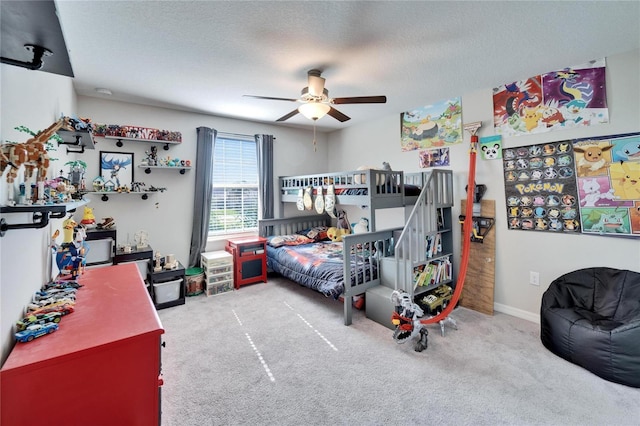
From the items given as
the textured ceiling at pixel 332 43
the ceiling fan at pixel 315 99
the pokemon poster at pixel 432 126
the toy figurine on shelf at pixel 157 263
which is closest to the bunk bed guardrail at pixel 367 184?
the pokemon poster at pixel 432 126

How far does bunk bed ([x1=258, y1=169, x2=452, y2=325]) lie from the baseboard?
1200 millimetres

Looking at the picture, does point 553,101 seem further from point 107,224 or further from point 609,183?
point 107,224

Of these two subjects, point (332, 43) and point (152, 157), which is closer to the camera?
point (332, 43)

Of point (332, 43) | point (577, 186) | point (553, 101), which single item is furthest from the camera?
point (553, 101)

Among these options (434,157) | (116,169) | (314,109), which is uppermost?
(314,109)

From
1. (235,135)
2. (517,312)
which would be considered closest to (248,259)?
(235,135)

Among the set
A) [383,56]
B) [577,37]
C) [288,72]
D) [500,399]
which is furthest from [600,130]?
[288,72]

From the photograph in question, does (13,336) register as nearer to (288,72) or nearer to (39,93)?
(39,93)

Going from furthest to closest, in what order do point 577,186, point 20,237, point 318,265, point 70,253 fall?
point 318,265
point 577,186
point 70,253
point 20,237

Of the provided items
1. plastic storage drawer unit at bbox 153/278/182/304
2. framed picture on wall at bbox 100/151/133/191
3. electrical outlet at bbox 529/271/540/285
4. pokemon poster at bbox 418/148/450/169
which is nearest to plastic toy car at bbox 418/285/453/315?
electrical outlet at bbox 529/271/540/285

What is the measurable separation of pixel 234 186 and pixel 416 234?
2.84 metres

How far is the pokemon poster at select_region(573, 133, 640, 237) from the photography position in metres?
2.21

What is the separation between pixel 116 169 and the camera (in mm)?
3307

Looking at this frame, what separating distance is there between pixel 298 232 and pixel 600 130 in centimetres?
384
